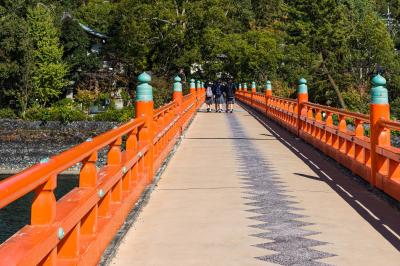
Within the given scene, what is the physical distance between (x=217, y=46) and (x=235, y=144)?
4672cm

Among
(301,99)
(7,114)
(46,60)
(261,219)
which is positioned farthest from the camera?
(46,60)

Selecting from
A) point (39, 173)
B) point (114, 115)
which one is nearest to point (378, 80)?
point (39, 173)

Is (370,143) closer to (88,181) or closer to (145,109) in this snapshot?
(145,109)

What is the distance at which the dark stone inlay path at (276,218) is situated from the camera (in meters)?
5.50

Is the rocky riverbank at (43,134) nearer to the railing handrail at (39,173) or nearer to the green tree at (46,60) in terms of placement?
the green tree at (46,60)

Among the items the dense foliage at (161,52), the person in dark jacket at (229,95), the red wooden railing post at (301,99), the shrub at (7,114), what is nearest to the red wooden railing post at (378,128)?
the red wooden railing post at (301,99)

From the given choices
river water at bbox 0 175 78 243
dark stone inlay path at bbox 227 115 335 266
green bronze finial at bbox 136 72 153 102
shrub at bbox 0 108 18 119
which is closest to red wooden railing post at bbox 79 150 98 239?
dark stone inlay path at bbox 227 115 335 266

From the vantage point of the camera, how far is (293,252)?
5602 millimetres

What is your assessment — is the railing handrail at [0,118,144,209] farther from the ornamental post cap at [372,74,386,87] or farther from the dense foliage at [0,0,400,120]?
the dense foliage at [0,0,400,120]

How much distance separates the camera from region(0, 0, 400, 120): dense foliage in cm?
5078

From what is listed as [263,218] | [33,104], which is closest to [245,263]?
[263,218]

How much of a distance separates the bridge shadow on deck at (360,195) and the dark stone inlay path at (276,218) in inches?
32.8

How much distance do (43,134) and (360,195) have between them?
4218 cm

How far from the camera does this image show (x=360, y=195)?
8.86 m
